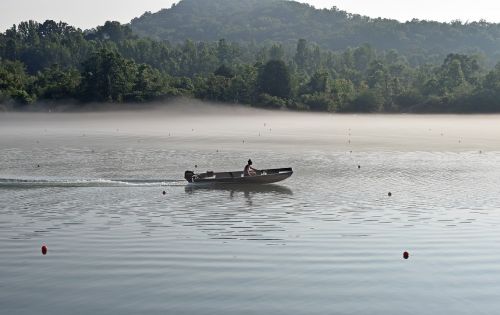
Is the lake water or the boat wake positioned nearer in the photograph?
the lake water

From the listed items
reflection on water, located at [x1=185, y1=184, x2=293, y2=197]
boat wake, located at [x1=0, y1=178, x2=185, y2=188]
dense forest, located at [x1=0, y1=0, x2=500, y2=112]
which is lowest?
reflection on water, located at [x1=185, y1=184, x2=293, y2=197]

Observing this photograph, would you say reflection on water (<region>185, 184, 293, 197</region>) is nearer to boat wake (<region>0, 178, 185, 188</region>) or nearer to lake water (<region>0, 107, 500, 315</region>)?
lake water (<region>0, 107, 500, 315</region>)

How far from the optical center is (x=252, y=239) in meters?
29.0

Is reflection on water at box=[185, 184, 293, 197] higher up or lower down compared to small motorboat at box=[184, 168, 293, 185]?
lower down

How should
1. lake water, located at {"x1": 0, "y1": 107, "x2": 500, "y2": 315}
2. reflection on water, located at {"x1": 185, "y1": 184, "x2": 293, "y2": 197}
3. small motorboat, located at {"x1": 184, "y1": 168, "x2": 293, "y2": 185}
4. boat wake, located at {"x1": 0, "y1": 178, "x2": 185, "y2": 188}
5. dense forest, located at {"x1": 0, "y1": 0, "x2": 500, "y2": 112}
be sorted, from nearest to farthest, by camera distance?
lake water, located at {"x1": 0, "y1": 107, "x2": 500, "y2": 315}
reflection on water, located at {"x1": 185, "y1": 184, "x2": 293, "y2": 197}
boat wake, located at {"x1": 0, "y1": 178, "x2": 185, "y2": 188}
small motorboat, located at {"x1": 184, "y1": 168, "x2": 293, "y2": 185}
dense forest, located at {"x1": 0, "y1": 0, "x2": 500, "y2": 112}

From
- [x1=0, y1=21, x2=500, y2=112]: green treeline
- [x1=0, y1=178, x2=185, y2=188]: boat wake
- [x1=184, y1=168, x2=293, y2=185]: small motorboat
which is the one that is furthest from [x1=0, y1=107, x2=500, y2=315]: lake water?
[x1=0, y1=21, x2=500, y2=112]: green treeline

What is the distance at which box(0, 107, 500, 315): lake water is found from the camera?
21.1 metres

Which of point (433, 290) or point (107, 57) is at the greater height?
point (107, 57)

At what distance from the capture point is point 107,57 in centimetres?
16300

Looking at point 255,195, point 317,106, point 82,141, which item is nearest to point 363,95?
point 317,106

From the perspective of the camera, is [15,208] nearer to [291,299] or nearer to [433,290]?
[291,299]

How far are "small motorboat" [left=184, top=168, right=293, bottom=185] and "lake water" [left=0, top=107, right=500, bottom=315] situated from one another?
4.28ft

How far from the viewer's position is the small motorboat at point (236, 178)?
47188mm

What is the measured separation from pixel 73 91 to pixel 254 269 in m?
152
